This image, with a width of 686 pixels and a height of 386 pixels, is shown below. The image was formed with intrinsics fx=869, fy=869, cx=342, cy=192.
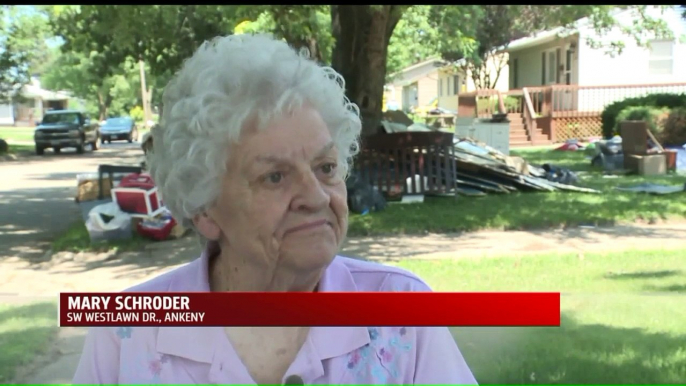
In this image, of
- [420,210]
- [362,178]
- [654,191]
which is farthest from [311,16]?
[654,191]

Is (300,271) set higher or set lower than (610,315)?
higher

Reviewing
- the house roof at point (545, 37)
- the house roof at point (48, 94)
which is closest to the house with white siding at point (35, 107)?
the house roof at point (48, 94)

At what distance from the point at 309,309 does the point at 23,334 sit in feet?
14.7

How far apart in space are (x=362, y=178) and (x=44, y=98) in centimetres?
7308

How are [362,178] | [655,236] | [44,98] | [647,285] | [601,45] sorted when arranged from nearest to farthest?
[647,285], [655,236], [362,178], [601,45], [44,98]

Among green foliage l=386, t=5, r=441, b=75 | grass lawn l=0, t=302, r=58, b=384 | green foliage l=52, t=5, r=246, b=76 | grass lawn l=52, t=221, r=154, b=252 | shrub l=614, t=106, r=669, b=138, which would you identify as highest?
green foliage l=386, t=5, r=441, b=75

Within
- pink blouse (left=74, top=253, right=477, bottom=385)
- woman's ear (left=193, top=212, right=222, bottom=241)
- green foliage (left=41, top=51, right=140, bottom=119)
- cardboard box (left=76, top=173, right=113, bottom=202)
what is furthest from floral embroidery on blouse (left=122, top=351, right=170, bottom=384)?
green foliage (left=41, top=51, right=140, bottom=119)

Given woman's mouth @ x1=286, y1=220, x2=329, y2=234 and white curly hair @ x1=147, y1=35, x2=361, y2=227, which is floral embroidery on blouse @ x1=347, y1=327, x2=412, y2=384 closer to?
woman's mouth @ x1=286, y1=220, x2=329, y2=234

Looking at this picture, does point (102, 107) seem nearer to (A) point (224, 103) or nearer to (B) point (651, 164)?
(B) point (651, 164)

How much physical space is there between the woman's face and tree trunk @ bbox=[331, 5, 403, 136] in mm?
10833

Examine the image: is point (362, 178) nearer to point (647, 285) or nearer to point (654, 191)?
point (654, 191)

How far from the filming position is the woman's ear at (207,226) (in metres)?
1.99

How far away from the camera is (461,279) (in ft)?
23.8

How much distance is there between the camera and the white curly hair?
181cm
